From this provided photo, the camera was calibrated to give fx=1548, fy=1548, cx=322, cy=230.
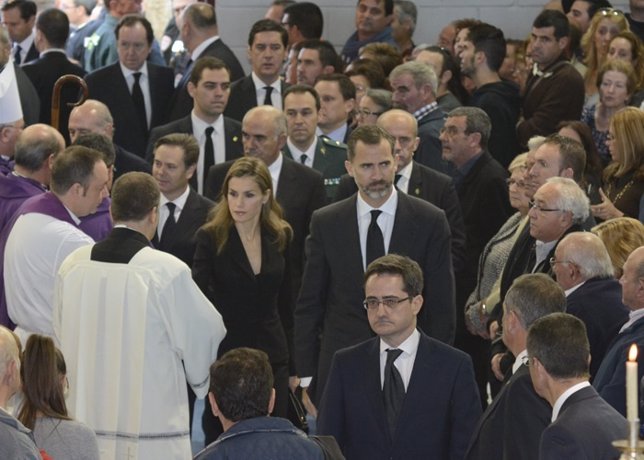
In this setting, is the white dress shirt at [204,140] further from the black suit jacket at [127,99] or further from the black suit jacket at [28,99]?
the black suit jacket at [28,99]

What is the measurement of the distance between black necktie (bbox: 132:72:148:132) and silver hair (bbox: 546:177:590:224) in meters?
3.95

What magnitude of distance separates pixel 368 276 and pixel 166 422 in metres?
1.15

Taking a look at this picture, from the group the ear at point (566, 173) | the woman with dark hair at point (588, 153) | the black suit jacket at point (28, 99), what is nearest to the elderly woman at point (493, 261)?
the ear at point (566, 173)

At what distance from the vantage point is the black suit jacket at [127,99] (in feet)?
33.9

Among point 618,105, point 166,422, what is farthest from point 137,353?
point 618,105

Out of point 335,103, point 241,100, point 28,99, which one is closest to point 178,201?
point 335,103

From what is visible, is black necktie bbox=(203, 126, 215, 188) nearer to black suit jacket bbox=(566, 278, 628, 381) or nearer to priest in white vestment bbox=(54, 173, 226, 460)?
priest in white vestment bbox=(54, 173, 226, 460)

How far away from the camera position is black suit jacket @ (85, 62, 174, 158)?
10328 millimetres

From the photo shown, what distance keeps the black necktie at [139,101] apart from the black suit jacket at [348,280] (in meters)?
3.40

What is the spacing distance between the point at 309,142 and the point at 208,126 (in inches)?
25.5

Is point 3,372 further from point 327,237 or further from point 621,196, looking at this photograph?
point 621,196

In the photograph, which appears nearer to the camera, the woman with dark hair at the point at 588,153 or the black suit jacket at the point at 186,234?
the black suit jacket at the point at 186,234

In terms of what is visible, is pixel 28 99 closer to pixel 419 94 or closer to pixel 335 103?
pixel 335 103

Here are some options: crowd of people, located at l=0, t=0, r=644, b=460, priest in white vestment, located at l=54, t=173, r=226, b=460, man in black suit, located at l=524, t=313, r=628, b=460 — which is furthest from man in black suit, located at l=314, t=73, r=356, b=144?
man in black suit, located at l=524, t=313, r=628, b=460
